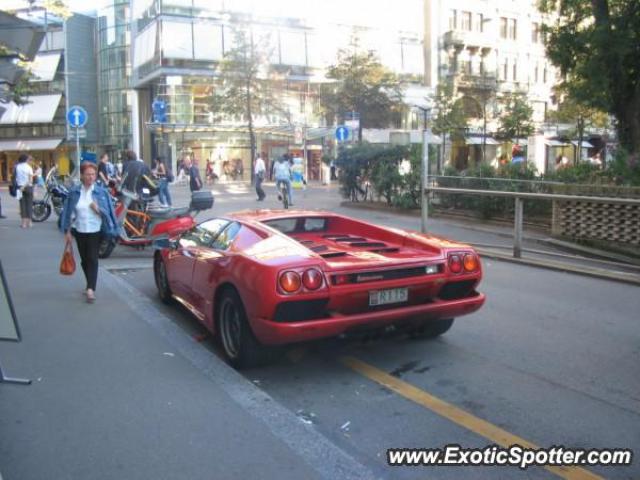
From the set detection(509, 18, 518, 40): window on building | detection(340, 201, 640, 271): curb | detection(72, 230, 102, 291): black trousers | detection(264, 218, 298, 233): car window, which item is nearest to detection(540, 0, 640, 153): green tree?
detection(340, 201, 640, 271): curb

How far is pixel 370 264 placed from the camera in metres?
5.07

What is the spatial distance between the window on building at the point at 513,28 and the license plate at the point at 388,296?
62.0 m

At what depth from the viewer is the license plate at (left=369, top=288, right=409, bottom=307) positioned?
5012 millimetres

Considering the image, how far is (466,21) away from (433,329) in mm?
58987

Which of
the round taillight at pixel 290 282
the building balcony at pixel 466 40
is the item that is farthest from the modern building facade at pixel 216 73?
the round taillight at pixel 290 282

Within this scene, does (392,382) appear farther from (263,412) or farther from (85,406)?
(85,406)

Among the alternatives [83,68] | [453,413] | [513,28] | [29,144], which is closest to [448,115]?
[513,28]

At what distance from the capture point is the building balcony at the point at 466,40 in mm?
57562

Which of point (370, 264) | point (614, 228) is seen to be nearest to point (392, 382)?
point (370, 264)

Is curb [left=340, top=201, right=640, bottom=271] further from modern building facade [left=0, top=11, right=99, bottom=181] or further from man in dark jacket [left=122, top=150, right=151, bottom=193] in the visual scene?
modern building facade [left=0, top=11, right=99, bottom=181]

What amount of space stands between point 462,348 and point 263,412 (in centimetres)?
220

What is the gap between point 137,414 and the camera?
4430 millimetres

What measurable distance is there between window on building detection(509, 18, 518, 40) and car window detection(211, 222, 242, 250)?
61.4m

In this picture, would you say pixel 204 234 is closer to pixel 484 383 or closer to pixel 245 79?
pixel 484 383
